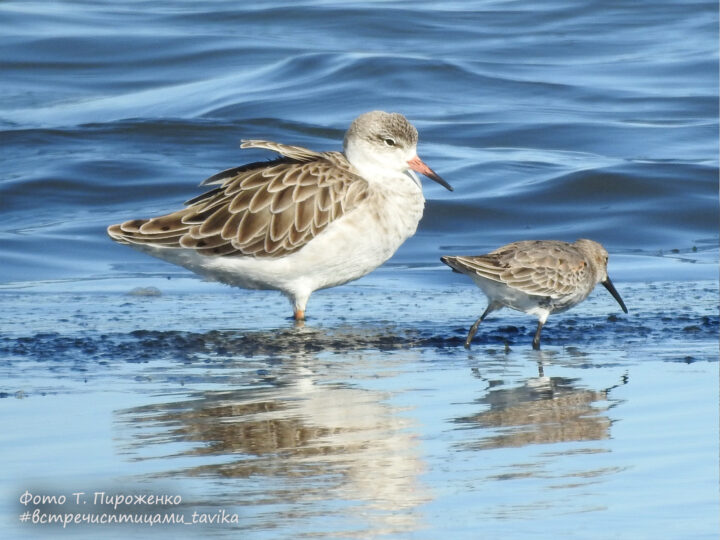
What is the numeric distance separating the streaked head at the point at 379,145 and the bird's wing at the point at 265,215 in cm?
20

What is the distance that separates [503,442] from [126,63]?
15.3 metres

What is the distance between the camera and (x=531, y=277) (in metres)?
8.15

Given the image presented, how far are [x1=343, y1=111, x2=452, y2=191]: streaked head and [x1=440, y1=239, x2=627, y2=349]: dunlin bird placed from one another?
3.63 ft

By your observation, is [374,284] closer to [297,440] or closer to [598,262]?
[598,262]

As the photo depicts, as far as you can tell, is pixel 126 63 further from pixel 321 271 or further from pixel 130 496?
pixel 130 496

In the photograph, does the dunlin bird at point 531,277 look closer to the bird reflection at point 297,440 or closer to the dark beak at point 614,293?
the dark beak at point 614,293

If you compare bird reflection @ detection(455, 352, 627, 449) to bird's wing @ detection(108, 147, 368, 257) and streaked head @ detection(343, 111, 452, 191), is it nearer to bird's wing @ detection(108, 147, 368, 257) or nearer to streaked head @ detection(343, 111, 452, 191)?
bird's wing @ detection(108, 147, 368, 257)

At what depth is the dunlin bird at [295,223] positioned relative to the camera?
8.77 metres

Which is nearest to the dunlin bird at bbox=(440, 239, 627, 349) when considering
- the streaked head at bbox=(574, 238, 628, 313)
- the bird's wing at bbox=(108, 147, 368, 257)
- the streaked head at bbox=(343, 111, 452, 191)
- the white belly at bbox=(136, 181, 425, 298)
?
the streaked head at bbox=(574, 238, 628, 313)

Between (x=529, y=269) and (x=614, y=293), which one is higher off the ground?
(x=529, y=269)

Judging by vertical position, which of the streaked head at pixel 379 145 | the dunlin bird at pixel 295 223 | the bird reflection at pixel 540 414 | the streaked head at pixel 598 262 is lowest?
the bird reflection at pixel 540 414

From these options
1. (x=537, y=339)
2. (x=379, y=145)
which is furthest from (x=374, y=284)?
(x=537, y=339)

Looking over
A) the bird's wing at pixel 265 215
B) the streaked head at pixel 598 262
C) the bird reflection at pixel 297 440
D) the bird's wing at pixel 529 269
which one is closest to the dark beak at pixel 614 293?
the streaked head at pixel 598 262

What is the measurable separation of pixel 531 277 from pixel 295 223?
1608 millimetres
